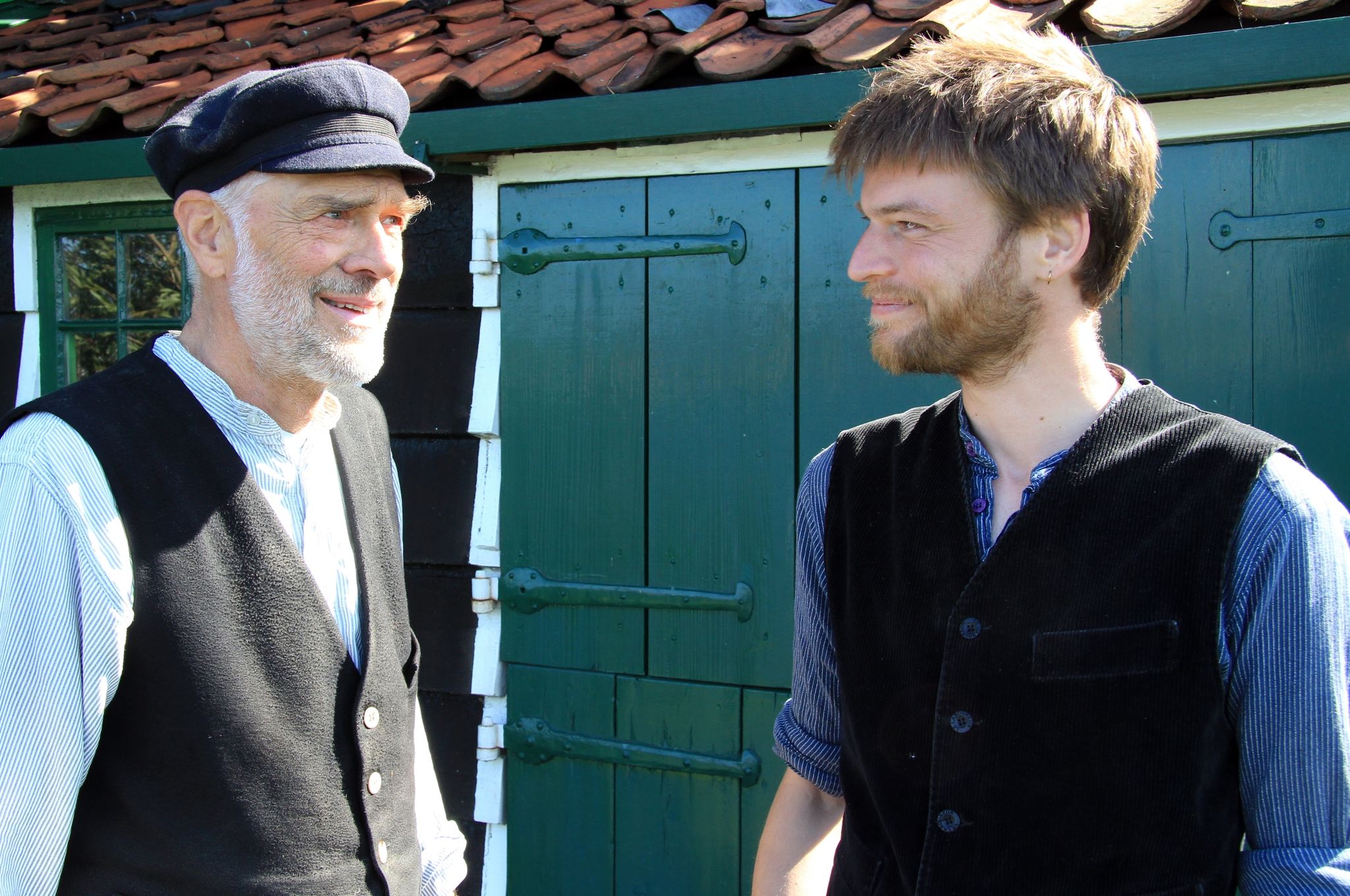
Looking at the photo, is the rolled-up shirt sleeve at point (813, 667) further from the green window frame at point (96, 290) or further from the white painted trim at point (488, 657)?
the green window frame at point (96, 290)

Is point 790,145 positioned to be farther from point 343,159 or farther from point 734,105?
point 343,159

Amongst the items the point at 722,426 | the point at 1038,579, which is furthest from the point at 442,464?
the point at 1038,579

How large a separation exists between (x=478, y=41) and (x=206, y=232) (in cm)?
156

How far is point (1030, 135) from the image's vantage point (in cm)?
142

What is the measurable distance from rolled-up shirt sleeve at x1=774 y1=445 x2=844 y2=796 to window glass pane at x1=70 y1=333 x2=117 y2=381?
2.79 meters

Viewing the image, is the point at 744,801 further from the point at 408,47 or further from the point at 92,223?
the point at 92,223

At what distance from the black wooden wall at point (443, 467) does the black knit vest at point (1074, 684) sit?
1.78m

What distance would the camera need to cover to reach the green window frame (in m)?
3.39

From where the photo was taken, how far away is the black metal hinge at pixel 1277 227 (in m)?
2.24

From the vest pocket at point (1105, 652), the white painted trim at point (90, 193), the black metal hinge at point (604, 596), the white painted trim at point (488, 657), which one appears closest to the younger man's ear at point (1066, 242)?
the vest pocket at point (1105, 652)

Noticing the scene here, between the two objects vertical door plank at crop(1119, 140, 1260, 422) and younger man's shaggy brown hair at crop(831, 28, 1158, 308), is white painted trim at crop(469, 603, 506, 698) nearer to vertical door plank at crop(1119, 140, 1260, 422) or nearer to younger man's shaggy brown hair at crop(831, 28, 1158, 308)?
vertical door plank at crop(1119, 140, 1260, 422)

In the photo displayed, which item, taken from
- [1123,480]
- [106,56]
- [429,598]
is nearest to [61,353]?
[106,56]

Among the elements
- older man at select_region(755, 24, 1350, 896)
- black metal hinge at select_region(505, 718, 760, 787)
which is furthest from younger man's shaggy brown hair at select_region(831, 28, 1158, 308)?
black metal hinge at select_region(505, 718, 760, 787)

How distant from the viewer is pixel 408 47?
3002 millimetres
